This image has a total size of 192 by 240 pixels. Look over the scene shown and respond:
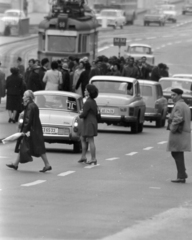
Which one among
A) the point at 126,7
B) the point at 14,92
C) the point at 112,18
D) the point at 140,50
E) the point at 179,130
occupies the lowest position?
the point at 112,18

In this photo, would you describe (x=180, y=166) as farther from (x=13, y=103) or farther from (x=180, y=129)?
(x=13, y=103)

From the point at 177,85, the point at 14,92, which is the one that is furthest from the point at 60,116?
the point at 177,85

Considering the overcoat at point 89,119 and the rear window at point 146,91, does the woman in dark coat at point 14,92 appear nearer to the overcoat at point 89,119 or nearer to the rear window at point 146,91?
the rear window at point 146,91

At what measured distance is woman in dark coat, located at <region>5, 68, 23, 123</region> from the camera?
26828 millimetres

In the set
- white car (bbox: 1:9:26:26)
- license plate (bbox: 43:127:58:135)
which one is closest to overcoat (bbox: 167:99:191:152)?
license plate (bbox: 43:127:58:135)

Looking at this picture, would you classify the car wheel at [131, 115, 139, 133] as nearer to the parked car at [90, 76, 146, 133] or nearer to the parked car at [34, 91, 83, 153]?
the parked car at [90, 76, 146, 133]

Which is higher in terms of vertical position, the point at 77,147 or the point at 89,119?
the point at 89,119

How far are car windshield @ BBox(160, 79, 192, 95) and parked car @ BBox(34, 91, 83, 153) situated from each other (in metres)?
13.9

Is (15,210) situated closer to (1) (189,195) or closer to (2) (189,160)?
(1) (189,195)

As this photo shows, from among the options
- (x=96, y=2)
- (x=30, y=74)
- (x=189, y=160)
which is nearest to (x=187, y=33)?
(x=96, y=2)

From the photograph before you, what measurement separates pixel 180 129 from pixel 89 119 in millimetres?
2584

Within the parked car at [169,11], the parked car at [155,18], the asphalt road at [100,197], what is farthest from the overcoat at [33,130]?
the parked car at [169,11]

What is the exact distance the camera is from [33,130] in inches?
660

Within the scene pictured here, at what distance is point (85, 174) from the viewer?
55.3 feet
